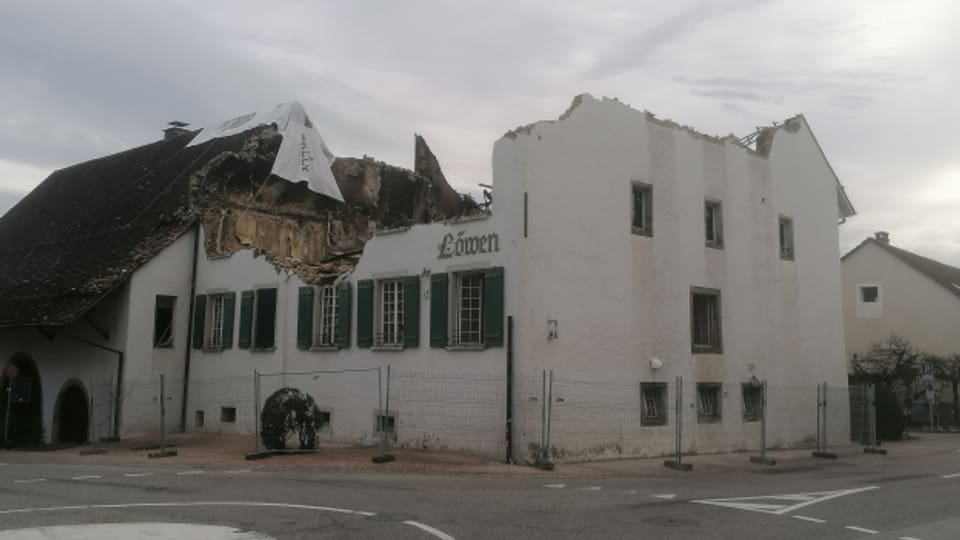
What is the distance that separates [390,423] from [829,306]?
1338cm

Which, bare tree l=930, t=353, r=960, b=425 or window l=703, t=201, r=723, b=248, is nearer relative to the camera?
window l=703, t=201, r=723, b=248

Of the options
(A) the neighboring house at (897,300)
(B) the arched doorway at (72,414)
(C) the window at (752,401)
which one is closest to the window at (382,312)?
(C) the window at (752,401)

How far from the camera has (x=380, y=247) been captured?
1959 centimetres

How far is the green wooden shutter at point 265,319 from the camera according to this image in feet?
71.7

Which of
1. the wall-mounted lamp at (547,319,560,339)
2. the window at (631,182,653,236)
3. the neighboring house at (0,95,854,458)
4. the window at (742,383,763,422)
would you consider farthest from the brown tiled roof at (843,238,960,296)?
the wall-mounted lamp at (547,319,560,339)

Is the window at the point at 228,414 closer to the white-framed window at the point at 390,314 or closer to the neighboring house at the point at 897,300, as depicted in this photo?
the white-framed window at the point at 390,314

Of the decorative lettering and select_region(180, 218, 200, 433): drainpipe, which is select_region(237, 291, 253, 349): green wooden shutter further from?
the decorative lettering

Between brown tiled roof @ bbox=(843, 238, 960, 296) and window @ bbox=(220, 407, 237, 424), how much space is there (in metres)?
30.5

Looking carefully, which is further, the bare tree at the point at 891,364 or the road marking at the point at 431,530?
the bare tree at the point at 891,364

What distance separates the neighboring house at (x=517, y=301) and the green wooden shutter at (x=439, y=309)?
0.05 metres

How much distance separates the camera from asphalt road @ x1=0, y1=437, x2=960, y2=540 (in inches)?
353

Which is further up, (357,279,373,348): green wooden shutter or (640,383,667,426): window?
(357,279,373,348): green wooden shutter

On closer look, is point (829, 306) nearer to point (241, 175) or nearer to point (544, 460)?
point (544, 460)

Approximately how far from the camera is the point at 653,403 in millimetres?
18875
